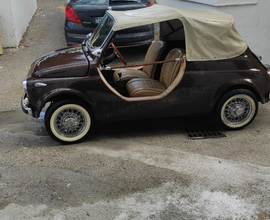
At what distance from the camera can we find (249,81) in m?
4.85

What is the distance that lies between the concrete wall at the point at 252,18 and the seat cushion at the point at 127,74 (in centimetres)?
306

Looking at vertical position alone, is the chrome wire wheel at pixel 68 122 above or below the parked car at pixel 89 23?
below

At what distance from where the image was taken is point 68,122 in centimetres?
455

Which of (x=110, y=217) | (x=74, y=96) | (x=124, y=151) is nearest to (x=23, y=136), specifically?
(x=74, y=96)

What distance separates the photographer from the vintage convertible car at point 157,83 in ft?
14.6

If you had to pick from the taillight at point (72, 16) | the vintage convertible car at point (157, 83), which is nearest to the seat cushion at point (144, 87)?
the vintage convertible car at point (157, 83)

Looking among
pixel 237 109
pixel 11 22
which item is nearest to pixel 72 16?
pixel 11 22

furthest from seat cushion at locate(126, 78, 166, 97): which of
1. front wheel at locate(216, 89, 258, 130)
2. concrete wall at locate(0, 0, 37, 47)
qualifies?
concrete wall at locate(0, 0, 37, 47)

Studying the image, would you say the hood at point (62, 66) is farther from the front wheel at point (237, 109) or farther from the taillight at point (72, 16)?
the taillight at point (72, 16)

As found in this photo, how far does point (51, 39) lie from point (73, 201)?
7514 millimetres

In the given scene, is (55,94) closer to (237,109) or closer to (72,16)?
(237,109)

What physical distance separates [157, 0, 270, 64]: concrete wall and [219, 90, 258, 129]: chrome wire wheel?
11.0ft

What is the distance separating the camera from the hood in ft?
14.5

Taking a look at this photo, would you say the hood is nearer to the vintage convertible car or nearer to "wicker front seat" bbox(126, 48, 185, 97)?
the vintage convertible car
